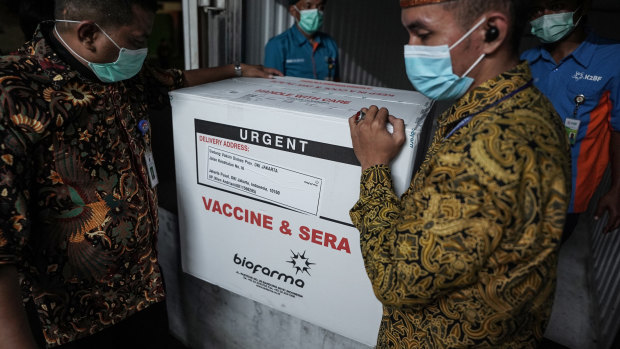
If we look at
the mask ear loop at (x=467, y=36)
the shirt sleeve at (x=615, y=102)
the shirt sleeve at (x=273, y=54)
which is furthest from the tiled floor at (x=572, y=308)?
the shirt sleeve at (x=273, y=54)

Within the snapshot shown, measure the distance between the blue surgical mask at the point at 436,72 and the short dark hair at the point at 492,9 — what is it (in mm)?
45

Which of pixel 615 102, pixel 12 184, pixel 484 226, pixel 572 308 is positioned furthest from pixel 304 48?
pixel 572 308

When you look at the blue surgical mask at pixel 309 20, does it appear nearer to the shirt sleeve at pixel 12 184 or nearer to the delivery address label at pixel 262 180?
the delivery address label at pixel 262 180

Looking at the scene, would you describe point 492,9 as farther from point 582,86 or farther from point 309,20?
point 309,20

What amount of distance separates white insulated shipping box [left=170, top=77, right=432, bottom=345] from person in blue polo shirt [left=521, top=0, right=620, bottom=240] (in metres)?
0.85

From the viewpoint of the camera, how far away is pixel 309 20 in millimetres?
2293

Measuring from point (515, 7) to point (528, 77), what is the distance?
5.3 inches

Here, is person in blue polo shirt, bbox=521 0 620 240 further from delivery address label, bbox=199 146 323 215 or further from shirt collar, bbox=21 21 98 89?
shirt collar, bbox=21 21 98 89

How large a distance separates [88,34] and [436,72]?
0.89 metres

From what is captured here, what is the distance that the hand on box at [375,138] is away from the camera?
2.89 feet

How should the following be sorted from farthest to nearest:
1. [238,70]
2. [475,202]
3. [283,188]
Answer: [238,70] → [283,188] → [475,202]

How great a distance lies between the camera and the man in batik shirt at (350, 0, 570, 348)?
24.6 inches

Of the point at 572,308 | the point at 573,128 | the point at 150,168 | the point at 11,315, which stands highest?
the point at 573,128

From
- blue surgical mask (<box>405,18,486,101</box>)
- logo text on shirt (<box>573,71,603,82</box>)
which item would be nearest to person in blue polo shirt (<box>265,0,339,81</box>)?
logo text on shirt (<box>573,71,603,82</box>)
